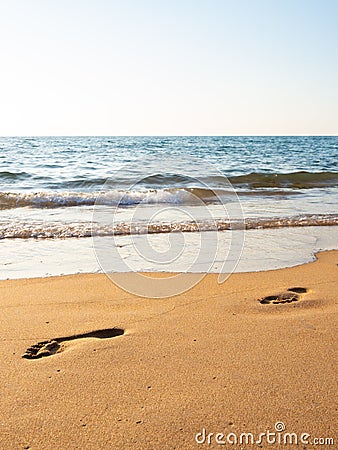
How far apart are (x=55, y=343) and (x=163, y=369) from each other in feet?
2.55

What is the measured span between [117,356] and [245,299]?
53.8 inches

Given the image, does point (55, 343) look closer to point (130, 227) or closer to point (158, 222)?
point (130, 227)

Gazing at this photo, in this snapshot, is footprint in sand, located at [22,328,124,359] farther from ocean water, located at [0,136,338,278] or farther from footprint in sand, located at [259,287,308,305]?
ocean water, located at [0,136,338,278]

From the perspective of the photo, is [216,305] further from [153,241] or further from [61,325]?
[153,241]

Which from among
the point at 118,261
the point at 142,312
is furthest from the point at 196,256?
the point at 142,312

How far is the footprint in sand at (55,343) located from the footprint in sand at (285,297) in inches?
50.1

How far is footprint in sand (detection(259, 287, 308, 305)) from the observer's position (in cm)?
349

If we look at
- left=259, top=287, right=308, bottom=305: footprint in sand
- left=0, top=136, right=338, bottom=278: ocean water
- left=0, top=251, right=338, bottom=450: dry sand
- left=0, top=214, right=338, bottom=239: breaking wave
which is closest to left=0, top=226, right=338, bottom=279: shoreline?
left=0, top=136, right=338, bottom=278: ocean water

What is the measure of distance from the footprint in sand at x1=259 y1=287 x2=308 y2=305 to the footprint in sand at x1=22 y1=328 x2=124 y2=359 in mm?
1274

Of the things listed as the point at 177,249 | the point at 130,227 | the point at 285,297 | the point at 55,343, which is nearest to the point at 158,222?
the point at 130,227

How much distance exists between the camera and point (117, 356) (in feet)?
8.23

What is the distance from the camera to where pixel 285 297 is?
359cm

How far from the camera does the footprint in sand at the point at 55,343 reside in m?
2.57

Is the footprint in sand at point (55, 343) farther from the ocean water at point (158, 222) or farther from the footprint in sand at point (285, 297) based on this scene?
the ocean water at point (158, 222)
